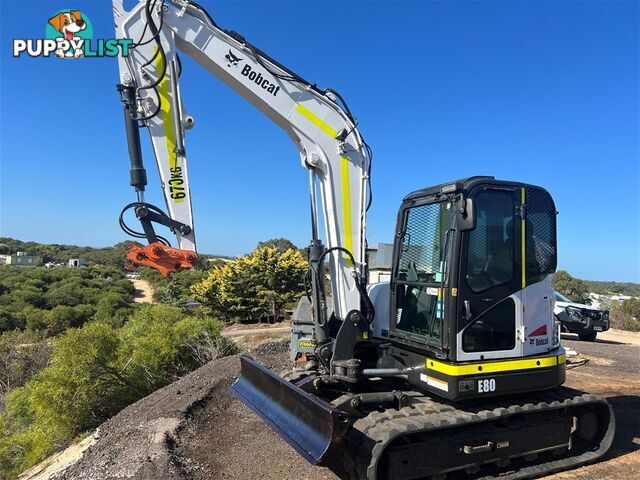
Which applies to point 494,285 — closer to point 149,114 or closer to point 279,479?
point 279,479

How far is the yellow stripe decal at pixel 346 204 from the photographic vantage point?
5.61 metres

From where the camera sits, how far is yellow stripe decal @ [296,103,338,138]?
5.69 meters

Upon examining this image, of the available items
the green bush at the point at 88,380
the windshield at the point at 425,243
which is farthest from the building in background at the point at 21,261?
the windshield at the point at 425,243

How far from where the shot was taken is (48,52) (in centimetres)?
600

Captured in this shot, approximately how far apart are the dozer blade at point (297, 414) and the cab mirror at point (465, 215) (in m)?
2.03

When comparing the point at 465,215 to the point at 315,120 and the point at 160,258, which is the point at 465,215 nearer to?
the point at 315,120

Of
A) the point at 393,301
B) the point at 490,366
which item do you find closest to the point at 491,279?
the point at 490,366

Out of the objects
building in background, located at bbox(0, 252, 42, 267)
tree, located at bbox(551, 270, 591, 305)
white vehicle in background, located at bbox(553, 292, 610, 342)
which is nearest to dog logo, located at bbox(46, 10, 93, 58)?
white vehicle in background, located at bbox(553, 292, 610, 342)

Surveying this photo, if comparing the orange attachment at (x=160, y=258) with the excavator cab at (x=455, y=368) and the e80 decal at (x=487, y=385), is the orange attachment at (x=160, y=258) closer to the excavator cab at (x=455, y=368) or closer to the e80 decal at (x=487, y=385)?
Answer: the excavator cab at (x=455, y=368)

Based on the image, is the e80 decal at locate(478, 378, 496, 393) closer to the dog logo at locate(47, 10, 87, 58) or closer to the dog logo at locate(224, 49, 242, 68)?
the dog logo at locate(224, 49, 242, 68)

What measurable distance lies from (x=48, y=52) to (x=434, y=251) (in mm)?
5417

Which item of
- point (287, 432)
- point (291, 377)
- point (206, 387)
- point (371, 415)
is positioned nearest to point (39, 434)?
point (206, 387)

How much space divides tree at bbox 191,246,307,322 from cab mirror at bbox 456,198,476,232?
18.2 metres

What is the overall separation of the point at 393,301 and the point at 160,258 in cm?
264
